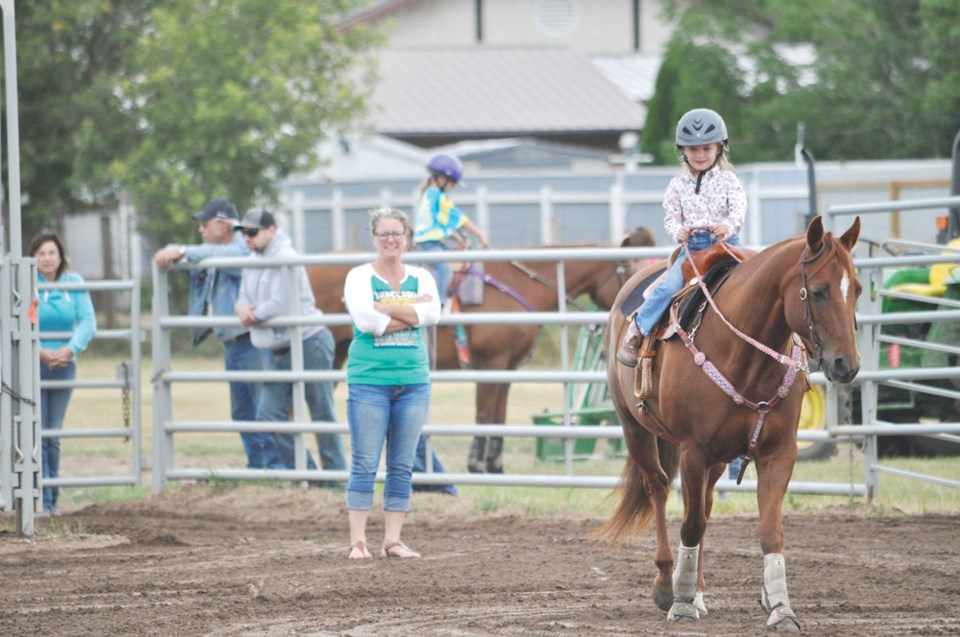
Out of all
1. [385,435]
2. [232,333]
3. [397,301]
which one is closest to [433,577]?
[385,435]

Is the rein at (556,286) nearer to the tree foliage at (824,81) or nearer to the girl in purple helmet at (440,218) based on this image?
the girl in purple helmet at (440,218)

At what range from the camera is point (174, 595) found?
671 cm

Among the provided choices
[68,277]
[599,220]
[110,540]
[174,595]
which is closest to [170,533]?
[110,540]

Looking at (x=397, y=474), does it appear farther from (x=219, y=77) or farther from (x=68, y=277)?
(x=219, y=77)

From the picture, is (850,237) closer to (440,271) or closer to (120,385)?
(440,271)

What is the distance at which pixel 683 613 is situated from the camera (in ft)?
20.0

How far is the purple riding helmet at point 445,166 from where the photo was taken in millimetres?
10742

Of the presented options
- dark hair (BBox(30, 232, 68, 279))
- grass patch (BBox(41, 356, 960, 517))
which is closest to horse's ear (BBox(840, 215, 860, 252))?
grass patch (BBox(41, 356, 960, 517))

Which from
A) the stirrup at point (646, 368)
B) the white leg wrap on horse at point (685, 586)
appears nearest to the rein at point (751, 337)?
the stirrup at point (646, 368)

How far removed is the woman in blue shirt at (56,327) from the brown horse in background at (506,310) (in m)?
2.30

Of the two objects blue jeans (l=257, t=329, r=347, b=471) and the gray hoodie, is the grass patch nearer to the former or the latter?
blue jeans (l=257, t=329, r=347, b=471)

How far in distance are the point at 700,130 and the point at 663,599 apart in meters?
2.06

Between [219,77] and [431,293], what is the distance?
18.8 metres

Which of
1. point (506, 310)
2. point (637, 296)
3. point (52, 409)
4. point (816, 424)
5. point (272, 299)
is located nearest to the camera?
point (637, 296)
